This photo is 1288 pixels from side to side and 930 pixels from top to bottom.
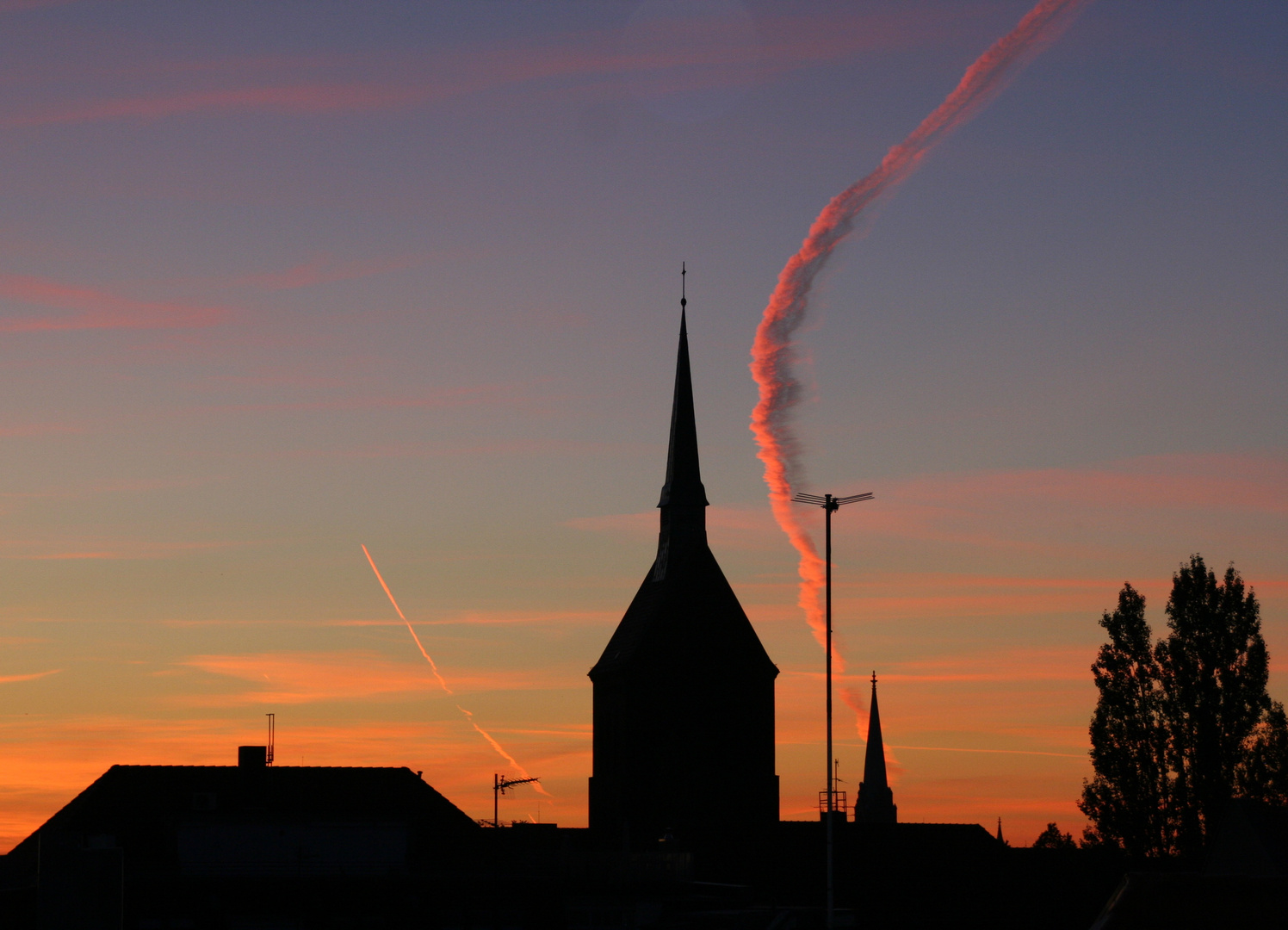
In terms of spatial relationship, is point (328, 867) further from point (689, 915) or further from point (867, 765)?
point (867, 765)

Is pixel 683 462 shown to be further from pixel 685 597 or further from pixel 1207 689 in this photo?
pixel 1207 689

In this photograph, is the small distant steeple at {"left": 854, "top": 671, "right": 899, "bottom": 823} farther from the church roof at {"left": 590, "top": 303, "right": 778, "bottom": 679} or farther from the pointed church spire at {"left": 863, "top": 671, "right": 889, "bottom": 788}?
the church roof at {"left": 590, "top": 303, "right": 778, "bottom": 679}

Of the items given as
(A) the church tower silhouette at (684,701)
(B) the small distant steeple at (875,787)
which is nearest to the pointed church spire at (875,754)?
(B) the small distant steeple at (875,787)

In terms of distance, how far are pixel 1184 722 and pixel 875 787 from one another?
52.8 m

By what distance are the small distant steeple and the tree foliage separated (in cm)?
4965

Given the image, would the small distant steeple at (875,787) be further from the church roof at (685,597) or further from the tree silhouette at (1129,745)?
the tree silhouette at (1129,745)

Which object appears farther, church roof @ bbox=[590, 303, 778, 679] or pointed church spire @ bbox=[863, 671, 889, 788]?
pointed church spire @ bbox=[863, 671, 889, 788]

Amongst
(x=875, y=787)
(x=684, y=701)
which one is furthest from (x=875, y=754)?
(x=684, y=701)

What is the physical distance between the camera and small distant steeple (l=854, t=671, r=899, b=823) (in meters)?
122

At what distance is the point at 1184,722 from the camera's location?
73062 mm

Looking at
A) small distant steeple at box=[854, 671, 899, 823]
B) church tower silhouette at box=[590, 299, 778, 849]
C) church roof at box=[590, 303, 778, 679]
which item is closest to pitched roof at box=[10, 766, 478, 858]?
church tower silhouette at box=[590, 299, 778, 849]

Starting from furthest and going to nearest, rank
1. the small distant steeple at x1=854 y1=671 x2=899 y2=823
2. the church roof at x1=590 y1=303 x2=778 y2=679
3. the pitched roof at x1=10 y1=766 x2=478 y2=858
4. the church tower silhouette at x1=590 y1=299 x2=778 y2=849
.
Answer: the small distant steeple at x1=854 y1=671 x2=899 y2=823, the church roof at x1=590 y1=303 x2=778 y2=679, the church tower silhouette at x1=590 y1=299 x2=778 y2=849, the pitched roof at x1=10 y1=766 x2=478 y2=858

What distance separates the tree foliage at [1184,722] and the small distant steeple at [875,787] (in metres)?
49.6

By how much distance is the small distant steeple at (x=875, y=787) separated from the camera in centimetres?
12250
